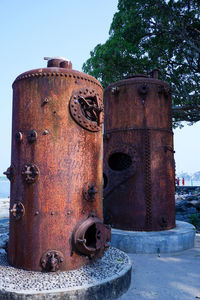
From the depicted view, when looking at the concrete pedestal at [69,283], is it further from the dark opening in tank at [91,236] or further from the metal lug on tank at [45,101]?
the metal lug on tank at [45,101]

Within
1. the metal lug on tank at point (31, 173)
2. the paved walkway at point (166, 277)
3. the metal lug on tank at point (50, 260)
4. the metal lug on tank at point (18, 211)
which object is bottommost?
the paved walkway at point (166, 277)

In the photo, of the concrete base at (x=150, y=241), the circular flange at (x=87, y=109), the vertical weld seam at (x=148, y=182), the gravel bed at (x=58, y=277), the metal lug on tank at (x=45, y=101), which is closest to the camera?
the gravel bed at (x=58, y=277)

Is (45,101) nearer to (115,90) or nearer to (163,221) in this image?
(115,90)

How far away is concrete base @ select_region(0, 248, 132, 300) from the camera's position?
310cm

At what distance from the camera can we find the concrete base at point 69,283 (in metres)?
3.10

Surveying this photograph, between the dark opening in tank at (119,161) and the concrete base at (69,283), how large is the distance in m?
3.43

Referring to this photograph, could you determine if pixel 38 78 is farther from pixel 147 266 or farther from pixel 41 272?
pixel 147 266

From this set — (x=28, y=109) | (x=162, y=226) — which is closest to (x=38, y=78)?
(x=28, y=109)

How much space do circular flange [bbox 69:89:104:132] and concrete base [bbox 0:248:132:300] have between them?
7.15 feet

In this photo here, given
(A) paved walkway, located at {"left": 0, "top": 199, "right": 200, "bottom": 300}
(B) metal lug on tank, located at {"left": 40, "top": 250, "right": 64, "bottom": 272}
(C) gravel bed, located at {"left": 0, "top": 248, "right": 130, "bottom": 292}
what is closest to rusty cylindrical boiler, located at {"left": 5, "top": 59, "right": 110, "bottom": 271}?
(B) metal lug on tank, located at {"left": 40, "top": 250, "right": 64, "bottom": 272}

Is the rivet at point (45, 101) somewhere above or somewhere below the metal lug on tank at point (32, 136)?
above

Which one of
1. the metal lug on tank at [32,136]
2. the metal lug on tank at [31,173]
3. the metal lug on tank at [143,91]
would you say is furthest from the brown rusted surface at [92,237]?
the metal lug on tank at [143,91]

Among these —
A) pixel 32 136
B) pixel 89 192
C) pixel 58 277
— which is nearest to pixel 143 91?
pixel 89 192

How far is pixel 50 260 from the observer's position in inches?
145
